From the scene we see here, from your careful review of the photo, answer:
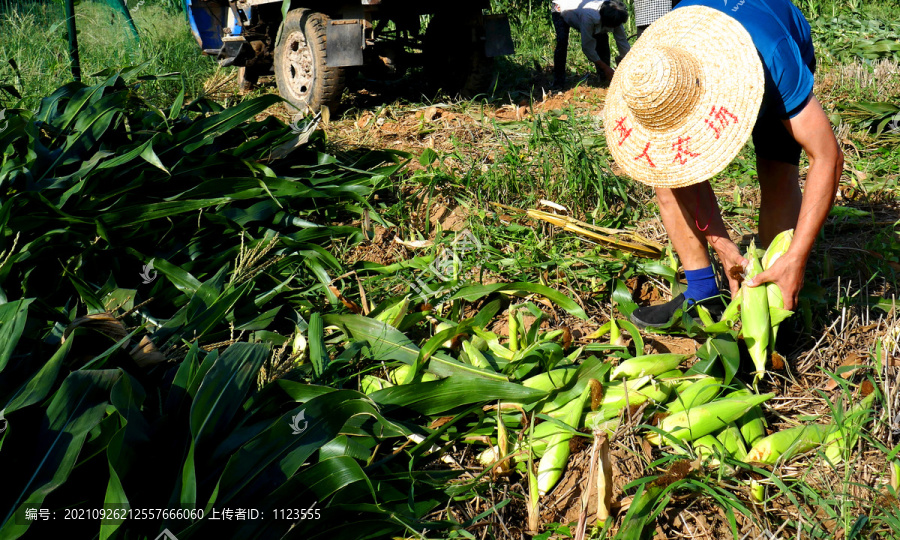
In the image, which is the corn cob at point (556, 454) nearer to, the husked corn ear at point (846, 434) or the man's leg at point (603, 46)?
the husked corn ear at point (846, 434)

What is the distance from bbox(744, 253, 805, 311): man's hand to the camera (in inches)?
88.4

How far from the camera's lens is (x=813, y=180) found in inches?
85.7

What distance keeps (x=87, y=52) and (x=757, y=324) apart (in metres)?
7.12

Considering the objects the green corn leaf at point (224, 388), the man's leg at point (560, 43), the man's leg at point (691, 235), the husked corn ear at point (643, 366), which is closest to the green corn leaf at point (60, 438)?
the green corn leaf at point (224, 388)

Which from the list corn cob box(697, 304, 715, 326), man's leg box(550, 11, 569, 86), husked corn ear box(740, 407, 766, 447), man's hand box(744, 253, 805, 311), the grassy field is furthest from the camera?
man's leg box(550, 11, 569, 86)

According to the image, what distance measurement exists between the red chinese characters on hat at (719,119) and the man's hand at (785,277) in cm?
46

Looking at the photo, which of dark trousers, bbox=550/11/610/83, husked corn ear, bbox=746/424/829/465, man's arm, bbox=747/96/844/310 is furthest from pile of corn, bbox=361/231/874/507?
dark trousers, bbox=550/11/610/83

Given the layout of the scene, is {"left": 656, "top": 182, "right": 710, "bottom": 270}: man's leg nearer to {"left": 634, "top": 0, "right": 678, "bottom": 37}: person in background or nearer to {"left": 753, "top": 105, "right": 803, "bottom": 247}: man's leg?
{"left": 753, "top": 105, "right": 803, "bottom": 247}: man's leg

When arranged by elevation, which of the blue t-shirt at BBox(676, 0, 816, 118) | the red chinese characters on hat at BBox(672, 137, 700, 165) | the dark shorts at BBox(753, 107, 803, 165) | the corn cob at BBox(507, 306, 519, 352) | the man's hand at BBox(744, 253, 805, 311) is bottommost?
the corn cob at BBox(507, 306, 519, 352)

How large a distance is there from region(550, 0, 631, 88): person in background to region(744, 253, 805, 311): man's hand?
4203mm

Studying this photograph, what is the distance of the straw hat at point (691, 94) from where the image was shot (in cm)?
219

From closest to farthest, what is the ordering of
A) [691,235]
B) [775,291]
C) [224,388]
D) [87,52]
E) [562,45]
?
[224,388] → [775,291] → [691,235] → [562,45] → [87,52]

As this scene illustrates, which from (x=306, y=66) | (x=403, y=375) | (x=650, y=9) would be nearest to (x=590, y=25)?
(x=650, y=9)

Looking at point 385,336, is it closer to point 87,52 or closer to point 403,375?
point 403,375
